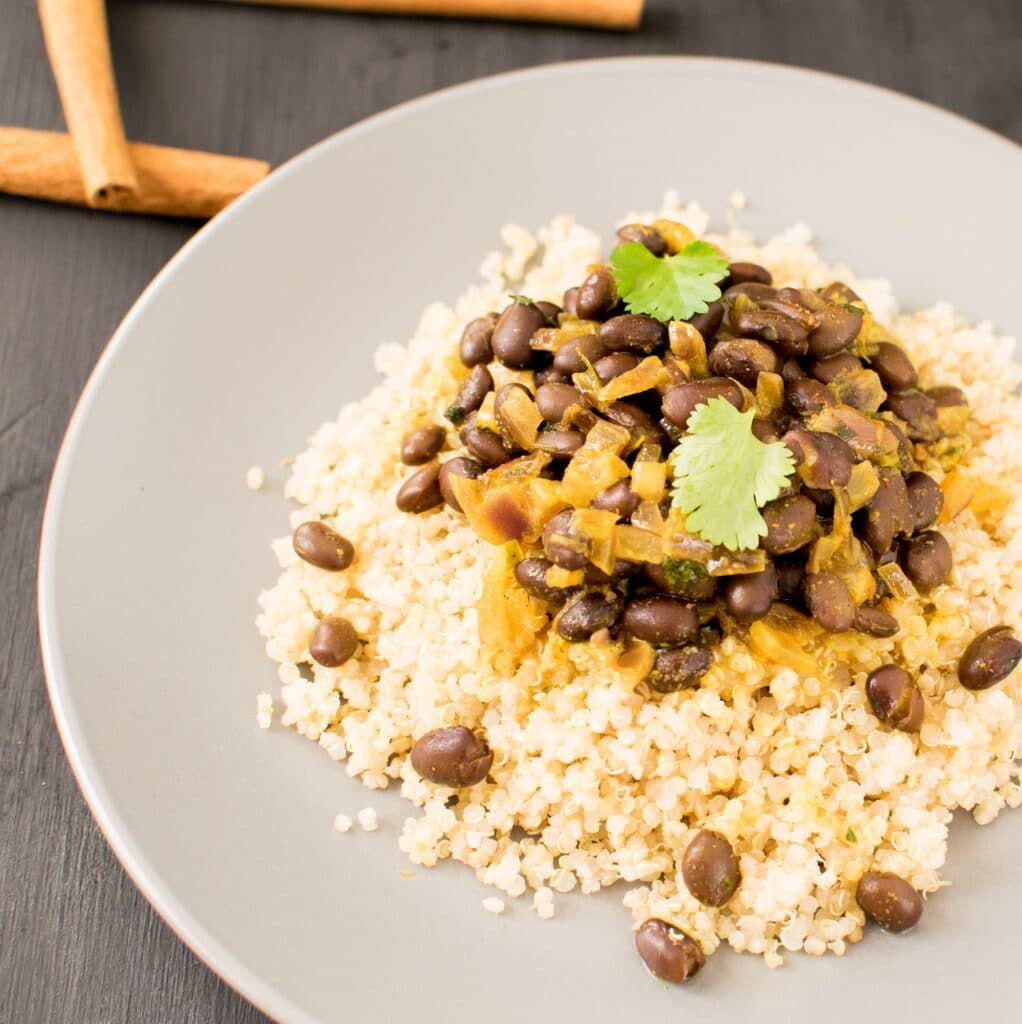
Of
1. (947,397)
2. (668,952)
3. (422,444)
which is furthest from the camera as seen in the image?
(947,397)

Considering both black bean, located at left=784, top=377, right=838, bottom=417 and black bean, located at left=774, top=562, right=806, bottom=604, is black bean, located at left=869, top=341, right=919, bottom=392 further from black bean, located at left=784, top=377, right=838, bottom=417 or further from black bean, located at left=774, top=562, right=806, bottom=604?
black bean, located at left=774, top=562, right=806, bottom=604

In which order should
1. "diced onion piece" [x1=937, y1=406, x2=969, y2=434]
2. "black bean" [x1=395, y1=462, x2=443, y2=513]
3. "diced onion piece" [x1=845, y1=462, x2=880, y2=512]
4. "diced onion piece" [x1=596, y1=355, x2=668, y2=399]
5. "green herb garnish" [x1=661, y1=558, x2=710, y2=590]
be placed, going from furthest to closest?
"diced onion piece" [x1=937, y1=406, x2=969, y2=434]
"black bean" [x1=395, y1=462, x2=443, y2=513]
"diced onion piece" [x1=596, y1=355, x2=668, y2=399]
"diced onion piece" [x1=845, y1=462, x2=880, y2=512]
"green herb garnish" [x1=661, y1=558, x2=710, y2=590]

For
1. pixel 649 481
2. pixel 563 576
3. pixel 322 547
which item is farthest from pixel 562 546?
pixel 322 547

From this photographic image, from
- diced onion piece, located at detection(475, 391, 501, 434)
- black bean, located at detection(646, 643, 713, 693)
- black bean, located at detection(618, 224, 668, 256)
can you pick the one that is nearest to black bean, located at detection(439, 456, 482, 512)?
diced onion piece, located at detection(475, 391, 501, 434)

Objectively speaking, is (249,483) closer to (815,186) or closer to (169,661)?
(169,661)

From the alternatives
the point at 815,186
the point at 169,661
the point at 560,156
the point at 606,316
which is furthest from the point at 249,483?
the point at 815,186

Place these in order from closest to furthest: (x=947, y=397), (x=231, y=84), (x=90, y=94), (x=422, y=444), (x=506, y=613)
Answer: (x=506, y=613) < (x=422, y=444) < (x=947, y=397) < (x=90, y=94) < (x=231, y=84)

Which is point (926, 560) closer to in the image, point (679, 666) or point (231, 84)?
point (679, 666)
